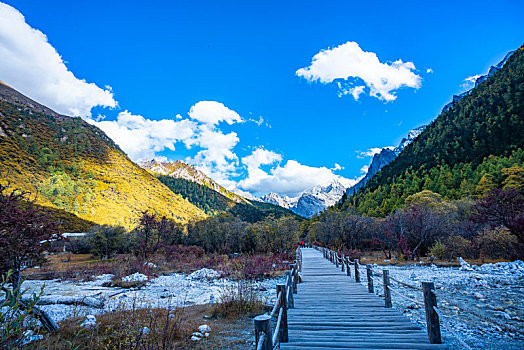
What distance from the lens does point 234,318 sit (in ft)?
28.9

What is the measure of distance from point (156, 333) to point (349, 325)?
13.9 ft

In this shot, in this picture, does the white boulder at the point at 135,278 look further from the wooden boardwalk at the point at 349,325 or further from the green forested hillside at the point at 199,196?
the green forested hillside at the point at 199,196

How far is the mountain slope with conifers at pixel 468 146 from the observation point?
57.9m

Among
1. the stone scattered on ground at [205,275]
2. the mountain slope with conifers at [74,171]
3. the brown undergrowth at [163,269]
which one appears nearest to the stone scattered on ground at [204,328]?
the brown undergrowth at [163,269]

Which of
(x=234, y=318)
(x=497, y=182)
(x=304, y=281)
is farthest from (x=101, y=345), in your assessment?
(x=497, y=182)

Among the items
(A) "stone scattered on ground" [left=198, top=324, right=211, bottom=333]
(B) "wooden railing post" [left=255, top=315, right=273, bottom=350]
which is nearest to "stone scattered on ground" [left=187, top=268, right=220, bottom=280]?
(A) "stone scattered on ground" [left=198, top=324, right=211, bottom=333]

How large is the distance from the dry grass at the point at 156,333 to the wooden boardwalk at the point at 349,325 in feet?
5.34

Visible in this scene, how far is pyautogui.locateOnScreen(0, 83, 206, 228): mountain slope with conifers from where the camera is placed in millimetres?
63594

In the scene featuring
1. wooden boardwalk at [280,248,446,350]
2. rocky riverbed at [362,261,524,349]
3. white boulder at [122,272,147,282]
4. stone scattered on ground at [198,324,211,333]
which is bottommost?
white boulder at [122,272,147,282]

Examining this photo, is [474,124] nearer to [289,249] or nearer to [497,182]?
[497,182]

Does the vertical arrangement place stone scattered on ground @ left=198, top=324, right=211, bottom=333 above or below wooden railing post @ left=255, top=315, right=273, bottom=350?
below

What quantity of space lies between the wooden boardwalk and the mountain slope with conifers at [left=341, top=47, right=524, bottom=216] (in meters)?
50.3

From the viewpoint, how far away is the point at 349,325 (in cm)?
588

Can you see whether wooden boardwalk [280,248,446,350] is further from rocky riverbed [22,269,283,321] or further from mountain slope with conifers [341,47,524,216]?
mountain slope with conifers [341,47,524,216]
